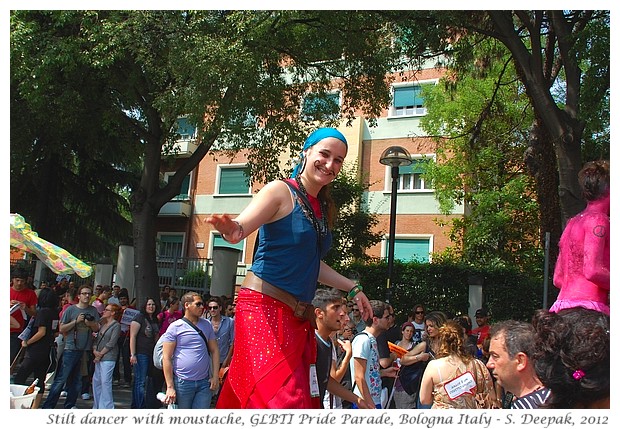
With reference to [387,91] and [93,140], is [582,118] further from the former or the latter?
[93,140]

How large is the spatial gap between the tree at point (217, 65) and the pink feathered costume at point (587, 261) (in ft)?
29.1

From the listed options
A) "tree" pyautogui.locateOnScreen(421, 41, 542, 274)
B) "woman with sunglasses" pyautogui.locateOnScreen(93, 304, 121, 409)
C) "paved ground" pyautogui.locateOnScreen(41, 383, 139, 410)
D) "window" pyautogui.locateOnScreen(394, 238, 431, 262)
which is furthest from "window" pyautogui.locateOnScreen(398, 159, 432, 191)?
"woman with sunglasses" pyautogui.locateOnScreen(93, 304, 121, 409)

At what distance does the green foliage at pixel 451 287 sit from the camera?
56.2 feet

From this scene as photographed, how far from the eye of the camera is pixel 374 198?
87.1 feet

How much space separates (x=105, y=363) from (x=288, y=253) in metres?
6.79

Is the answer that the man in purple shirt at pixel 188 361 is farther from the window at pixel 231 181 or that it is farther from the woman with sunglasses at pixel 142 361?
the window at pixel 231 181

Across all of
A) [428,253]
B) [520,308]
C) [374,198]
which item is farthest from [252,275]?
[374,198]

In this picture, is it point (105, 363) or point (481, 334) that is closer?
point (105, 363)

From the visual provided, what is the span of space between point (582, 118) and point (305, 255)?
8151 millimetres

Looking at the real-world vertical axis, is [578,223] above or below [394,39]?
below

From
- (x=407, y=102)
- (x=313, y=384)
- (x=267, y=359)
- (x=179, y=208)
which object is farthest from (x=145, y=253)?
(x=179, y=208)

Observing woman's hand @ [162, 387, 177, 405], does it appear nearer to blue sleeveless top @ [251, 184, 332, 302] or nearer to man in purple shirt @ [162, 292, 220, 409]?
man in purple shirt @ [162, 292, 220, 409]

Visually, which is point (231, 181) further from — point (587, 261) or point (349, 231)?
point (587, 261)

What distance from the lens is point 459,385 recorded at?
464cm
